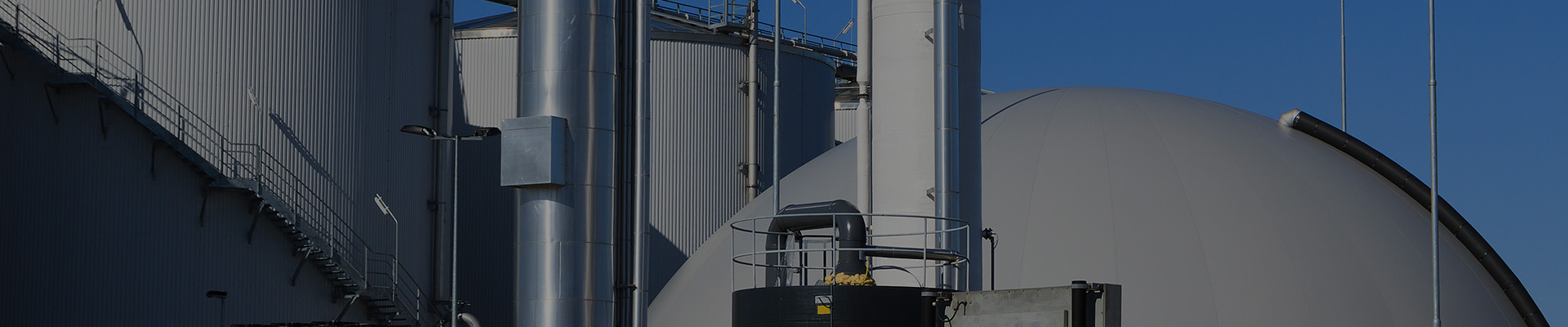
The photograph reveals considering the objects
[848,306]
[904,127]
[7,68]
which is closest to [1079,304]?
[848,306]

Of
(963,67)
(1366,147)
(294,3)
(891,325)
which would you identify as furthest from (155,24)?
(1366,147)

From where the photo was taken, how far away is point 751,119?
4400 centimetres

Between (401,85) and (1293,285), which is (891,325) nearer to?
(1293,285)

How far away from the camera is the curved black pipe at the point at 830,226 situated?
66.0 ft

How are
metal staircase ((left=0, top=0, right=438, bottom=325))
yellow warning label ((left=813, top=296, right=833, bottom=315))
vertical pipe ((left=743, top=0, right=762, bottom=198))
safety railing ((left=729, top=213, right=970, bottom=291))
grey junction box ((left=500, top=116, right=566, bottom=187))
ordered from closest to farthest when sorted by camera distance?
yellow warning label ((left=813, top=296, right=833, bottom=315))
grey junction box ((left=500, top=116, right=566, bottom=187))
safety railing ((left=729, top=213, right=970, bottom=291))
metal staircase ((left=0, top=0, right=438, bottom=325))
vertical pipe ((left=743, top=0, right=762, bottom=198))

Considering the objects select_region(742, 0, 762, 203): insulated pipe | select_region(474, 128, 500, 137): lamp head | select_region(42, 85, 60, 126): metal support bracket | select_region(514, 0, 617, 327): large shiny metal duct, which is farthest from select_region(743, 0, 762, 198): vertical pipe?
select_region(514, 0, 617, 327): large shiny metal duct

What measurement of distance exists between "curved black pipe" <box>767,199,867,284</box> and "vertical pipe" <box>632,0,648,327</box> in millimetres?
1765

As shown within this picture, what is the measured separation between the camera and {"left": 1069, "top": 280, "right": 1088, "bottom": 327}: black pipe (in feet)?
52.9

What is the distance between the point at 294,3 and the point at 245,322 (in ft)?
20.5

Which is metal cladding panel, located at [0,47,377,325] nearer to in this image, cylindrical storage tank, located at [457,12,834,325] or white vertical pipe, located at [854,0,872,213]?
cylindrical storage tank, located at [457,12,834,325]

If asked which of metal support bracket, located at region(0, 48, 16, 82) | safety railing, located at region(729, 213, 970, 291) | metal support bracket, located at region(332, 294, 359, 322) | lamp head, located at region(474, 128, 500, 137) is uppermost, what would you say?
metal support bracket, located at region(0, 48, 16, 82)

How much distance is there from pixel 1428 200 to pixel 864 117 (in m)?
10.1

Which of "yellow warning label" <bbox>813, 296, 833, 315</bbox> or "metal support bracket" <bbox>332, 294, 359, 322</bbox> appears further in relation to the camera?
"metal support bracket" <bbox>332, 294, 359, 322</bbox>

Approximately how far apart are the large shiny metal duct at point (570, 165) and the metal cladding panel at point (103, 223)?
12847mm
